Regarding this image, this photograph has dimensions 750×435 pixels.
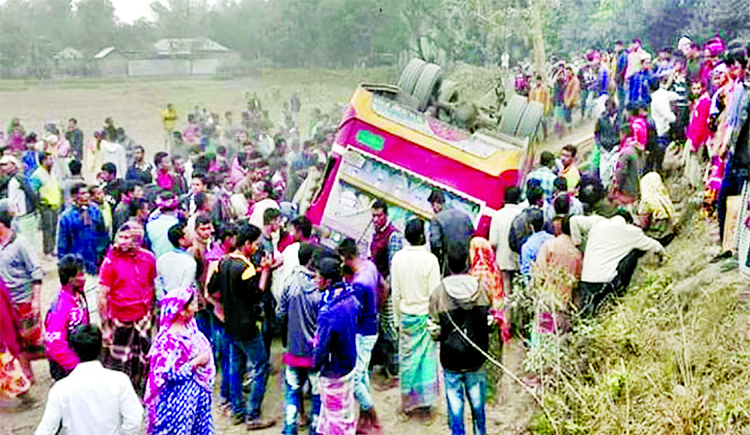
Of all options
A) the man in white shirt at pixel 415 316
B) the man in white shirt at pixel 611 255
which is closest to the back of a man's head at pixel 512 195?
the man in white shirt at pixel 611 255

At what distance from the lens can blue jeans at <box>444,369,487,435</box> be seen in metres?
6.04

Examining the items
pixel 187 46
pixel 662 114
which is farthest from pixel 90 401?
pixel 187 46

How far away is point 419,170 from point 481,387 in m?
3.36

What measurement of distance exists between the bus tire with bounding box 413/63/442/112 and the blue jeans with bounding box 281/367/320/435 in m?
4.80

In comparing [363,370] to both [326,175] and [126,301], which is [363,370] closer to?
[126,301]

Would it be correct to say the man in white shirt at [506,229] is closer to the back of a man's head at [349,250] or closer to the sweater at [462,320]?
the back of a man's head at [349,250]

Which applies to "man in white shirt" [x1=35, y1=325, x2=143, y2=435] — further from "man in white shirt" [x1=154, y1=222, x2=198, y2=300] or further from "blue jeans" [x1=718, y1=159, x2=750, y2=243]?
"blue jeans" [x1=718, y1=159, x2=750, y2=243]

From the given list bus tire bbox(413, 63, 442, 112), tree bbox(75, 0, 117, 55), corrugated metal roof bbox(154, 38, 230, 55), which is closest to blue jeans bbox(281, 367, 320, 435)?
bus tire bbox(413, 63, 442, 112)

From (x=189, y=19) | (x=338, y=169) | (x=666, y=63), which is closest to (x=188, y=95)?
(x=189, y=19)

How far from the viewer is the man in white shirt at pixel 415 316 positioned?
6.83 meters

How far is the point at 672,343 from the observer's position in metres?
6.03

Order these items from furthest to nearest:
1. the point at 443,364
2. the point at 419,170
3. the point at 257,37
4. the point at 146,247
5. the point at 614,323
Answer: the point at 257,37 < the point at 419,170 < the point at 146,247 < the point at 614,323 < the point at 443,364

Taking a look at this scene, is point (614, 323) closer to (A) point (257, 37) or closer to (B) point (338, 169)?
(B) point (338, 169)

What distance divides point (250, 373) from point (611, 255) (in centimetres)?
279
